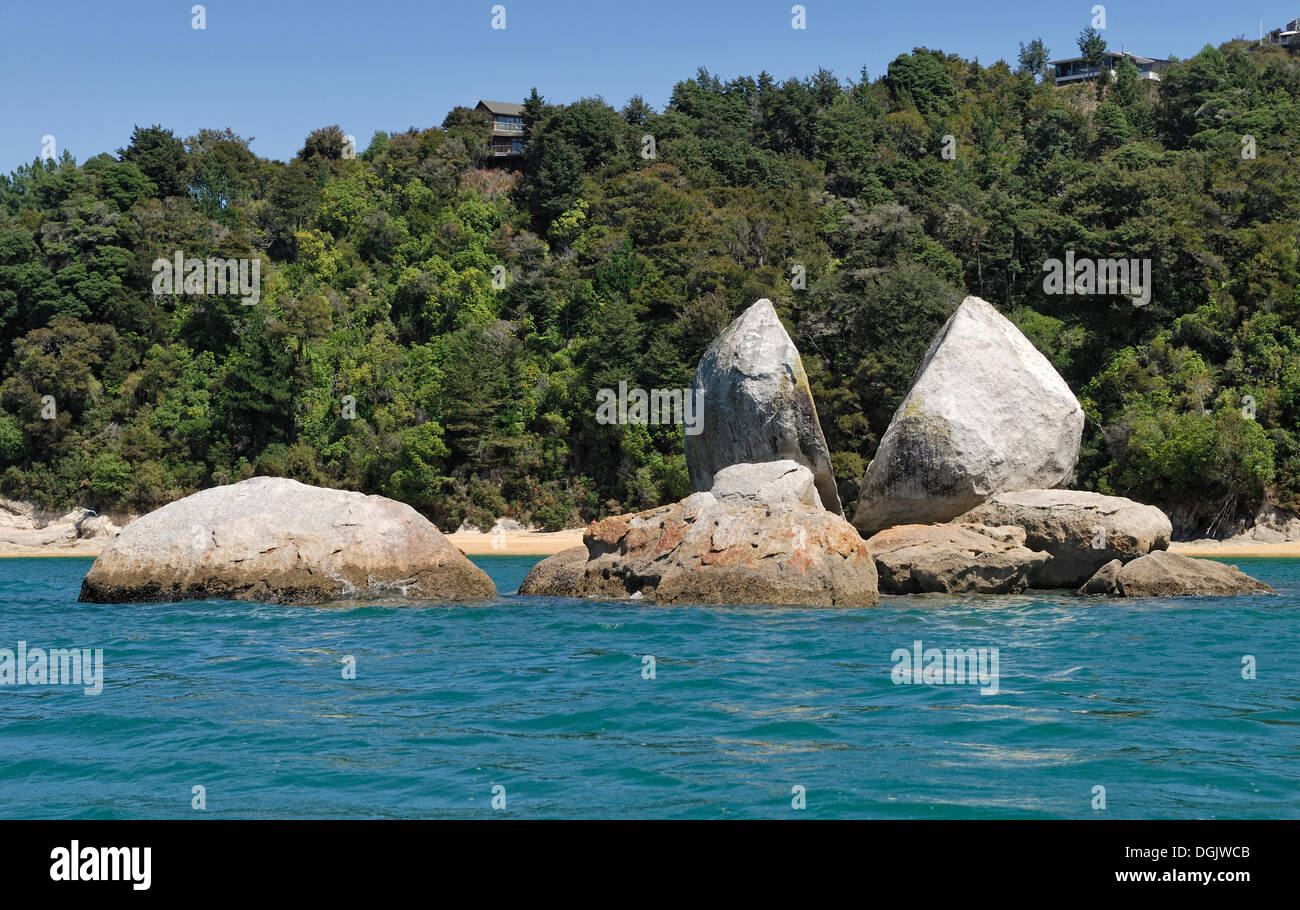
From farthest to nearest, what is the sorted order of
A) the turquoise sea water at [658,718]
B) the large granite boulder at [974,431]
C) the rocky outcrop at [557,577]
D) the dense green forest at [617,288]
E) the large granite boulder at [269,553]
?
the dense green forest at [617,288]
the large granite boulder at [974,431]
the rocky outcrop at [557,577]
the large granite boulder at [269,553]
the turquoise sea water at [658,718]

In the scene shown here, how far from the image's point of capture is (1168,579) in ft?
66.2

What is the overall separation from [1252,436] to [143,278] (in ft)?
157

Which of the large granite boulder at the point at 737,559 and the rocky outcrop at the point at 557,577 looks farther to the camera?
the rocky outcrop at the point at 557,577

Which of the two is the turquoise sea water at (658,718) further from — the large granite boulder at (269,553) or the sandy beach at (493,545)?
the sandy beach at (493,545)

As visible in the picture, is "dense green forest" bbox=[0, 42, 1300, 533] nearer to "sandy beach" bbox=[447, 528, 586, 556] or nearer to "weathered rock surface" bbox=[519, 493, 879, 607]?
"sandy beach" bbox=[447, 528, 586, 556]

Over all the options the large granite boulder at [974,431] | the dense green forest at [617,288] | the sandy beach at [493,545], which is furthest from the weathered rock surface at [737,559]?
the dense green forest at [617,288]

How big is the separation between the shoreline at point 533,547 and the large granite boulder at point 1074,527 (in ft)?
29.3

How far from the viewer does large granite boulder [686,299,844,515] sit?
24.2 metres

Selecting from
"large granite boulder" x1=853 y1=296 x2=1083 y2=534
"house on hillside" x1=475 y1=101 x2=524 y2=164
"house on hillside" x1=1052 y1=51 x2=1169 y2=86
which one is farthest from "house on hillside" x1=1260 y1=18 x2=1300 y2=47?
"large granite boulder" x1=853 y1=296 x2=1083 y2=534

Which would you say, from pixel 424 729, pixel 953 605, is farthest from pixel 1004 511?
pixel 424 729

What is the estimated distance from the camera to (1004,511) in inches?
863

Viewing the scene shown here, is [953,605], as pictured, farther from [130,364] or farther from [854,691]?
[130,364]

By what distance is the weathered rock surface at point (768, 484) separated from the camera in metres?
21.3

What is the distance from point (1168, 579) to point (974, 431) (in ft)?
14.4
